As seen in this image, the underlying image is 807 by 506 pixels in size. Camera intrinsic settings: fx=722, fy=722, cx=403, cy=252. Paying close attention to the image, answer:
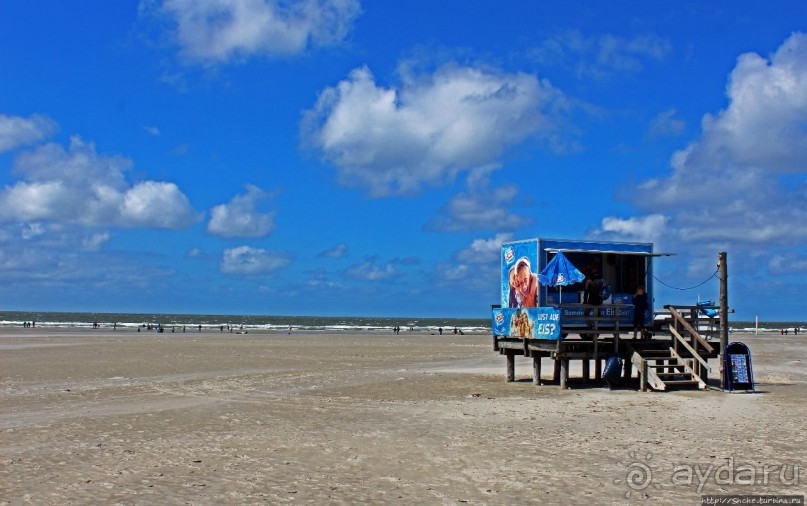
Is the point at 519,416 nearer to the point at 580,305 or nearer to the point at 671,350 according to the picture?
the point at 580,305

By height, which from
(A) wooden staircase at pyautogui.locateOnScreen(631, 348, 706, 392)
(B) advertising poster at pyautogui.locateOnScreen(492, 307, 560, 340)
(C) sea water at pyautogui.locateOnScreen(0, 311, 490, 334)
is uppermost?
(B) advertising poster at pyautogui.locateOnScreen(492, 307, 560, 340)

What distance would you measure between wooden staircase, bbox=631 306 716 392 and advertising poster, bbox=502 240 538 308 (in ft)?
10.6

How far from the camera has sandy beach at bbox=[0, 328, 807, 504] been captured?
8.39m

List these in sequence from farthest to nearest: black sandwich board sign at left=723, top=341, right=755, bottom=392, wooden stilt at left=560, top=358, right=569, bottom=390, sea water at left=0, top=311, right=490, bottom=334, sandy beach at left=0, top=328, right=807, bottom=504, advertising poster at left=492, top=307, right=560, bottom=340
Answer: sea water at left=0, top=311, right=490, bottom=334 → wooden stilt at left=560, top=358, right=569, bottom=390 → advertising poster at left=492, top=307, right=560, bottom=340 → black sandwich board sign at left=723, top=341, right=755, bottom=392 → sandy beach at left=0, top=328, right=807, bottom=504

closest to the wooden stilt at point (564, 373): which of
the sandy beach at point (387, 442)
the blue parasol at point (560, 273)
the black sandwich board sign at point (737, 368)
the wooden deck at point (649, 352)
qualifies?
the wooden deck at point (649, 352)

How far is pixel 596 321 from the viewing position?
62.8ft

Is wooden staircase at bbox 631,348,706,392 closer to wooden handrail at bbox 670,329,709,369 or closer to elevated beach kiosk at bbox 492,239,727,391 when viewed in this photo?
elevated beach kiosk at bbox 492,239,727,391

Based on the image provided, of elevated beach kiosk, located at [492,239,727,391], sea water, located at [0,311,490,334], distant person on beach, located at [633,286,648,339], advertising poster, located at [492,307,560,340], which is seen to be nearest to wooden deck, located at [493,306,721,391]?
elevated beach kiosk, located at [492,239,727,391]

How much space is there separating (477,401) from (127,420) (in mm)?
7568

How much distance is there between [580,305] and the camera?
62.5 ft

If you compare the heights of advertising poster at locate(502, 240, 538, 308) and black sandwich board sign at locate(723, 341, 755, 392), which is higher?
advertising poster at locate(502, 240, 538, 308)

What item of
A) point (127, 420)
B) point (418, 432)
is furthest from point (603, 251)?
point (127, 420)

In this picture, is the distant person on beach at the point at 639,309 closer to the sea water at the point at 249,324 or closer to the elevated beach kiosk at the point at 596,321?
the elevated beach kiosk at the point at 596,321

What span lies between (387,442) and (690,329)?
11660 millimetres
